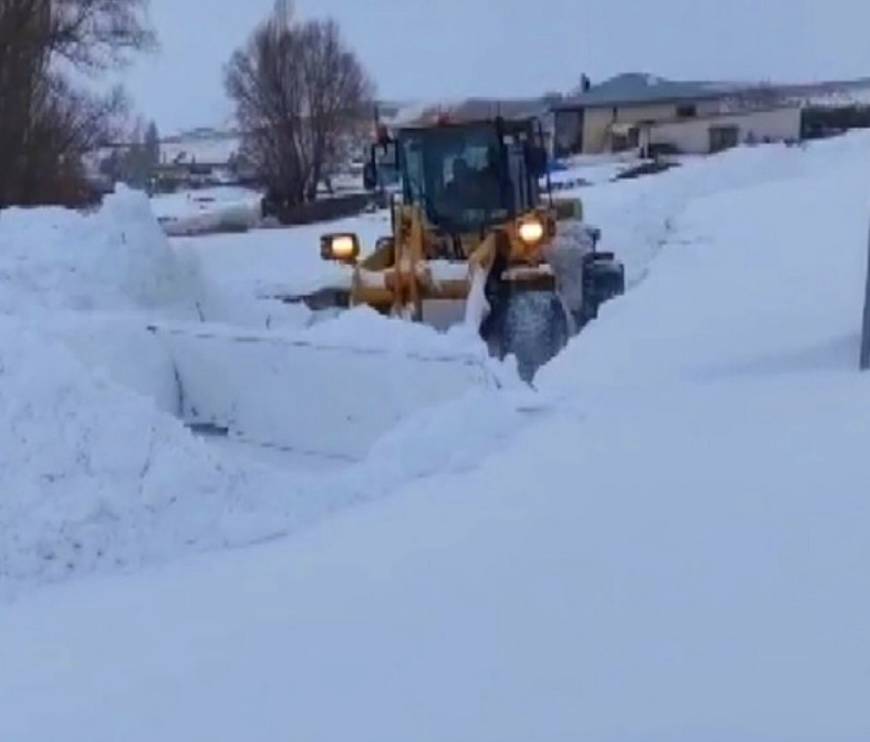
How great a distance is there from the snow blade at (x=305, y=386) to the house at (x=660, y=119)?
59.1 meters

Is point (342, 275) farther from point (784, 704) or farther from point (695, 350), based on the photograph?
point (784, 704)

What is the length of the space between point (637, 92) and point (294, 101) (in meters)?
28.3

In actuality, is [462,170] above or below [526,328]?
above

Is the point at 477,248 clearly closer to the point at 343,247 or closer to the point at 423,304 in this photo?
the point at 423,304

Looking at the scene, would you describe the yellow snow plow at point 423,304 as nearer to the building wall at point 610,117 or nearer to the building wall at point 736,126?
the building wall at point 736,126

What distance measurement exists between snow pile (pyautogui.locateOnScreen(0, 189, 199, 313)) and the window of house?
72.2m

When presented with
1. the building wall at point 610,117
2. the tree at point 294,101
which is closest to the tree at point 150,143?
the tree at point 294,101

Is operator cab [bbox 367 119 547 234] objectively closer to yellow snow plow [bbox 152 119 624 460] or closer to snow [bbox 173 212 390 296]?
yellow snow plow [bbox 152 119 624 460]

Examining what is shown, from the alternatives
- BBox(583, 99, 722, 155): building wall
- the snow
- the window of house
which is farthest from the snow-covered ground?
the window of house

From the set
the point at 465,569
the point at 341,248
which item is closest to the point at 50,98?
the point at 341,248

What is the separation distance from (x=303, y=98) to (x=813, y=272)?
169 ft

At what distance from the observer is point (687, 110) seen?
8800cm

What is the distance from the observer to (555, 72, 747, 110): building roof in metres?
85.2

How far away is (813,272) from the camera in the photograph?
1781 cm
